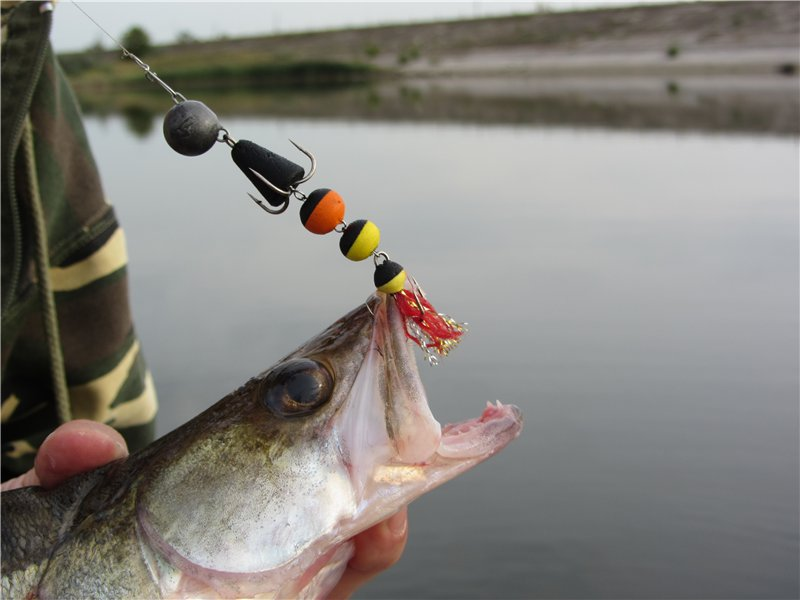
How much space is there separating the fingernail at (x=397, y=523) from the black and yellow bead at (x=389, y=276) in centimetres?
57

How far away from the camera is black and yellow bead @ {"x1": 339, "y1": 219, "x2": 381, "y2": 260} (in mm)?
1560

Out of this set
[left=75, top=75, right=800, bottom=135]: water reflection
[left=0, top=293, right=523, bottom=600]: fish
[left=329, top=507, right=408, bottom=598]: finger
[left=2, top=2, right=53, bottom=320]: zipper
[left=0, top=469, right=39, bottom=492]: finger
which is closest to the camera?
[left=0, top=293, right=523, bottom=600]: fish

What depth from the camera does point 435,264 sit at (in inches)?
304

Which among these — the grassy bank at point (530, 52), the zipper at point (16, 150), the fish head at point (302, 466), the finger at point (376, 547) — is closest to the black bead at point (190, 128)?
the fish head at point (302, 466)

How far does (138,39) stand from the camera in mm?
64000

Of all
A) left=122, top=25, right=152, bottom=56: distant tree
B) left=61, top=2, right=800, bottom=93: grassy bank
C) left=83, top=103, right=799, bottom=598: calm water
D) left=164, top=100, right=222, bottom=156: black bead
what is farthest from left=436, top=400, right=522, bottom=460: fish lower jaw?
left=122, top=25, right=152, bottom=56: distant tree

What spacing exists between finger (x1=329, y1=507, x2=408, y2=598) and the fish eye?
0.34 metres

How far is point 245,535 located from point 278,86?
1990 inches

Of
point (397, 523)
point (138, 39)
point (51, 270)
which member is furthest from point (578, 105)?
point (138, 39)

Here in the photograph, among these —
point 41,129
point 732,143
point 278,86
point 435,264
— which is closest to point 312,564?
point 41,129

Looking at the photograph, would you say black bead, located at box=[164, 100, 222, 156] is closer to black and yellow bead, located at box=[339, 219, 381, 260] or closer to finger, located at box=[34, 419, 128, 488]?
black and yellow bead, located at box=[339, 219, 381, 260]

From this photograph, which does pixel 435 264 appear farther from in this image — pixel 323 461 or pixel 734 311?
pixel 323 461

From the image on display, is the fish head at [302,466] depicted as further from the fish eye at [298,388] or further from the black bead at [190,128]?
the black bead at [190,128]

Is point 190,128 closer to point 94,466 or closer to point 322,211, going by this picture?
point 322,211
